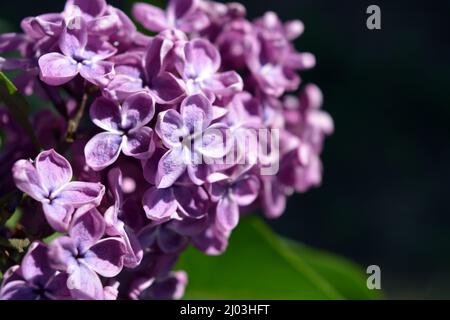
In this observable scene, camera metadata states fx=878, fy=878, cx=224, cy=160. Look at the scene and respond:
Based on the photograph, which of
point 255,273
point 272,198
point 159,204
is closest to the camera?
point 159,204

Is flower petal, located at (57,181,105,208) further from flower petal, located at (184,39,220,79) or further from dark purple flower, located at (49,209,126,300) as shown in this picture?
flower petal, located at (184,39,220,79)

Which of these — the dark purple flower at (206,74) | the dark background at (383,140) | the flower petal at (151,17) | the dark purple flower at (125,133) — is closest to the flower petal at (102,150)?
the dark purple flower at (125,133)

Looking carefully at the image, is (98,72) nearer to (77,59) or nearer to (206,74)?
(77,59)

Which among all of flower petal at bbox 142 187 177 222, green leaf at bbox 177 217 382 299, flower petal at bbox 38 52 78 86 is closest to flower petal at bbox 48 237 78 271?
flower petal at bbox 142 187 177 222

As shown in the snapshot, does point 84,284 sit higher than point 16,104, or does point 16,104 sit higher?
point 16,104

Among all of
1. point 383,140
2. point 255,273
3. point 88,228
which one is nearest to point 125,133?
point 88,228

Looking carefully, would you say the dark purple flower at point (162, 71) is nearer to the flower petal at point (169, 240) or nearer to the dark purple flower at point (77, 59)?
the dark purple flower at point (77, 59)

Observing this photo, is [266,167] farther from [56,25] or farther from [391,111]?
[391,111]
